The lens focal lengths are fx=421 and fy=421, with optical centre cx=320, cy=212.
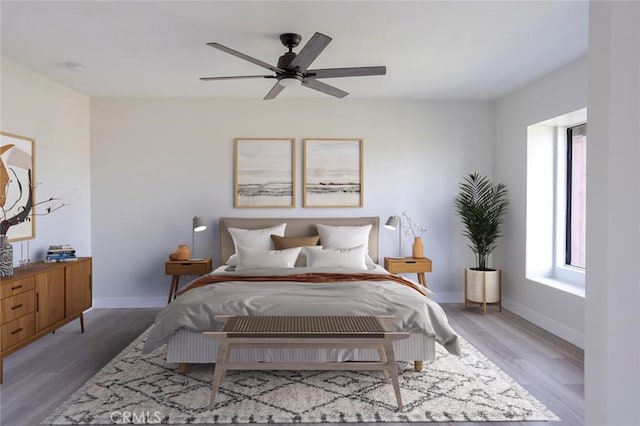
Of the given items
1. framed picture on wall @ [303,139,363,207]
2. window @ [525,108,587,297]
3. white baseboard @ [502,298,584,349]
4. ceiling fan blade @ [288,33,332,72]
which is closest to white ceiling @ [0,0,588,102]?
ceiling fan blade @ [288,33,332,72]

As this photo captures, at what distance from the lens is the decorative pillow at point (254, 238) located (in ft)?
16.6

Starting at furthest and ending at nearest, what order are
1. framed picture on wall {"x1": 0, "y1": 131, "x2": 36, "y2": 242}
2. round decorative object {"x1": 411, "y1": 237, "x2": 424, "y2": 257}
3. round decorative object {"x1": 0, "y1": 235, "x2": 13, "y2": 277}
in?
round decorative object {"x1": 411, "y1": 237, "x2": 424, "y2": 257}
framed picture on wall {"x1": 0, "y1": 131, "x2": 36, "y2": 242}
round decorative object {"x1": 0, "y1": 235, "x2": 13, "y2": 277}

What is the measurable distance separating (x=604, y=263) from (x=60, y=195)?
5184mm

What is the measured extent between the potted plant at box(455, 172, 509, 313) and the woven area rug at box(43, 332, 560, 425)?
1.77 m

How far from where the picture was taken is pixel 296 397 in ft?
9.20

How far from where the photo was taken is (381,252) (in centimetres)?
557

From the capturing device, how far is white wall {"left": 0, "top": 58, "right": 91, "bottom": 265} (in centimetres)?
402

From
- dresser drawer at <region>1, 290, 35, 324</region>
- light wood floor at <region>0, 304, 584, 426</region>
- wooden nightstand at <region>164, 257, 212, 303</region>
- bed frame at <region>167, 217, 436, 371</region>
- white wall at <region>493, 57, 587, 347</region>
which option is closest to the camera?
light wood floor at <region>0, 304, 584, 426</region>

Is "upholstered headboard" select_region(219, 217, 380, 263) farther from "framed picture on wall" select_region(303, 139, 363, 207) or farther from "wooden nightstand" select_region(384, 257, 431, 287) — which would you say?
"wooden nightstand" select_region(384, 257, 431, 287)

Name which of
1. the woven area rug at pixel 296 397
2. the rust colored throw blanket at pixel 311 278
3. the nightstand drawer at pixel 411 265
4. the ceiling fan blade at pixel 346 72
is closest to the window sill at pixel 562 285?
the nightstand drawer at pixel 411 265

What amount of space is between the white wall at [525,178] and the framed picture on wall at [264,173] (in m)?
2.72

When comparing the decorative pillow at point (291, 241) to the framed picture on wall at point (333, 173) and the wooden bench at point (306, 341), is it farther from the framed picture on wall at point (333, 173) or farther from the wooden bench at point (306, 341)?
the wooden bench at point (306, 341)

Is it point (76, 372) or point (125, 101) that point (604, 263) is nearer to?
point (76, 372)

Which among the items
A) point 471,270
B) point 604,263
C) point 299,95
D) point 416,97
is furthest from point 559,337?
point 299,95
